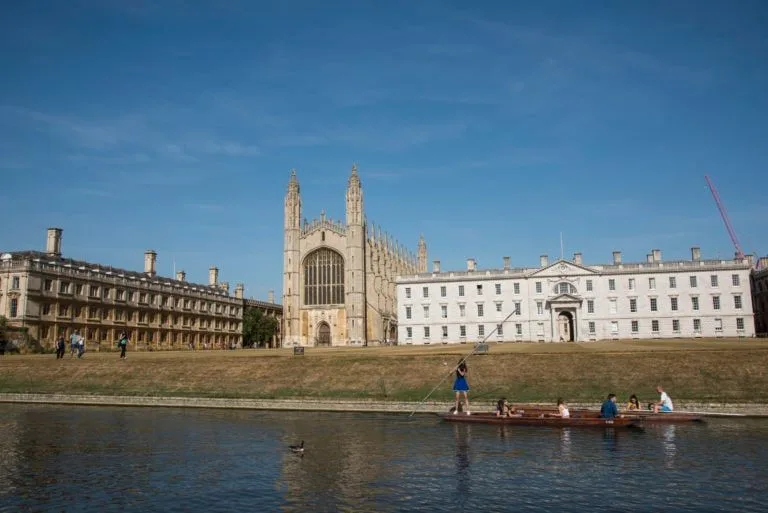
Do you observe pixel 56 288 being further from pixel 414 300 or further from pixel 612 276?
pixel 612 276

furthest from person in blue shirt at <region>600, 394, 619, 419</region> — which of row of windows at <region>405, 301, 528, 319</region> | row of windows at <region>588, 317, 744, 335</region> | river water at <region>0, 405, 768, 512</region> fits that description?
row of windows at <region>405, 301, 528, 319</region>

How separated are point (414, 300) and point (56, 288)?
45030 millimetres

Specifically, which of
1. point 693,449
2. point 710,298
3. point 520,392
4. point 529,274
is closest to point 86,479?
point 693,449

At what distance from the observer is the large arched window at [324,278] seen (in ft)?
318

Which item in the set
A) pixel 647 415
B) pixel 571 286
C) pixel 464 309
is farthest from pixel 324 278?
pixel 647 415

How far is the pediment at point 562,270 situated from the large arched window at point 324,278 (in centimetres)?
2882

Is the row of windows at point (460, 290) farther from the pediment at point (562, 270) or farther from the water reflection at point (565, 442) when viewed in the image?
the water reflection at point (565, 442)

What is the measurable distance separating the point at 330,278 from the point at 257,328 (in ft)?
77.6

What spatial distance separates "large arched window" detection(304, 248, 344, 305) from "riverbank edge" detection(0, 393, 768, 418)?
2253 inches

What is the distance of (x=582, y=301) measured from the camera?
279 feet

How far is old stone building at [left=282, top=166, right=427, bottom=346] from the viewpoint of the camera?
3733 inches

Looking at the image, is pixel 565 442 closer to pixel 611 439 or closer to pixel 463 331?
pixel 611 439

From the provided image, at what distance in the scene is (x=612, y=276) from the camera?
85062 mm

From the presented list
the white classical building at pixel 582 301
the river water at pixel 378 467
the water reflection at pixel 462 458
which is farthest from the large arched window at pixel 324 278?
the water reflection at pixel 462 458
